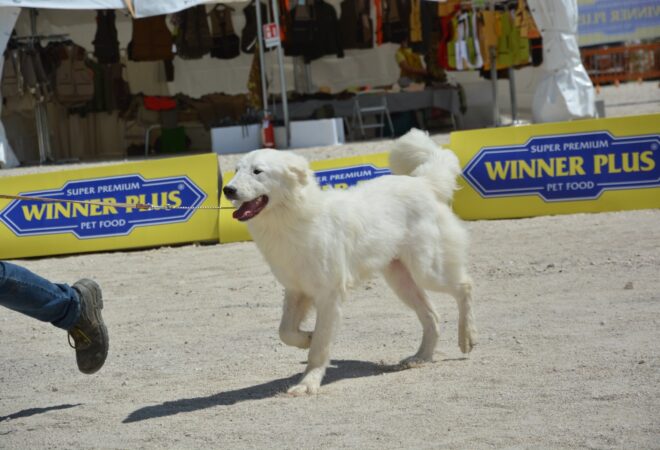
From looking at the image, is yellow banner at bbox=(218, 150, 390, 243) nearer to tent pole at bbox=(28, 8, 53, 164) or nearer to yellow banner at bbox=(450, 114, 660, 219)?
yellow banner at bbox=(450, 114, 660, 219)

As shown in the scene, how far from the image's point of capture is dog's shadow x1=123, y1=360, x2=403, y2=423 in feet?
17.3

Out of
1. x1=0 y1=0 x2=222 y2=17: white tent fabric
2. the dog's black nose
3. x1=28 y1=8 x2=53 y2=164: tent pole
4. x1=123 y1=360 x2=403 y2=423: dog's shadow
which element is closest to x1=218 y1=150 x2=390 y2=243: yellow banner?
x1=123 y1=360 x2=403 y2=423: dog's shadow

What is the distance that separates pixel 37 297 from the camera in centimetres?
523

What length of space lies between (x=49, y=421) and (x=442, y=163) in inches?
117

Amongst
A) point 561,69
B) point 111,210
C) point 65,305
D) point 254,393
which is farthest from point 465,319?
point 561,69

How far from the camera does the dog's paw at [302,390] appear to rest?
17.6 ft

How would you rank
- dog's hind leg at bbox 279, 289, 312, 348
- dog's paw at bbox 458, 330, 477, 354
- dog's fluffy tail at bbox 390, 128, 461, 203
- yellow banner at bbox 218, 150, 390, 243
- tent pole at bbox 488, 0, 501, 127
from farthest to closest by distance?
tent pole at bbox 488, 0, 501, 127, yellow banner at bbox 218, 150, 390, 243, dog's fluffy tail at bbox 390, 128, 461, 203, dog's paw at bbox 458, 330, 477, 354, dog's hind leg at bbox 279, 289, 312, 348

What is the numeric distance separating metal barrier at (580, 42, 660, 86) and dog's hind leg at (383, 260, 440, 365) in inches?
1089

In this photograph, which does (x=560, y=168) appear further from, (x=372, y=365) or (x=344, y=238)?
(x=344, y=238)

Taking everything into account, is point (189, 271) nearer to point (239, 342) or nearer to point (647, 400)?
point (239, 342)

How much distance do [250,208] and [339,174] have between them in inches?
215

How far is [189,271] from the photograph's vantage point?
9367mm

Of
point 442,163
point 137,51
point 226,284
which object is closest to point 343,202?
point 442,163

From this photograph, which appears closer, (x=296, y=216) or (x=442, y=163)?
(x=296, y=216)
